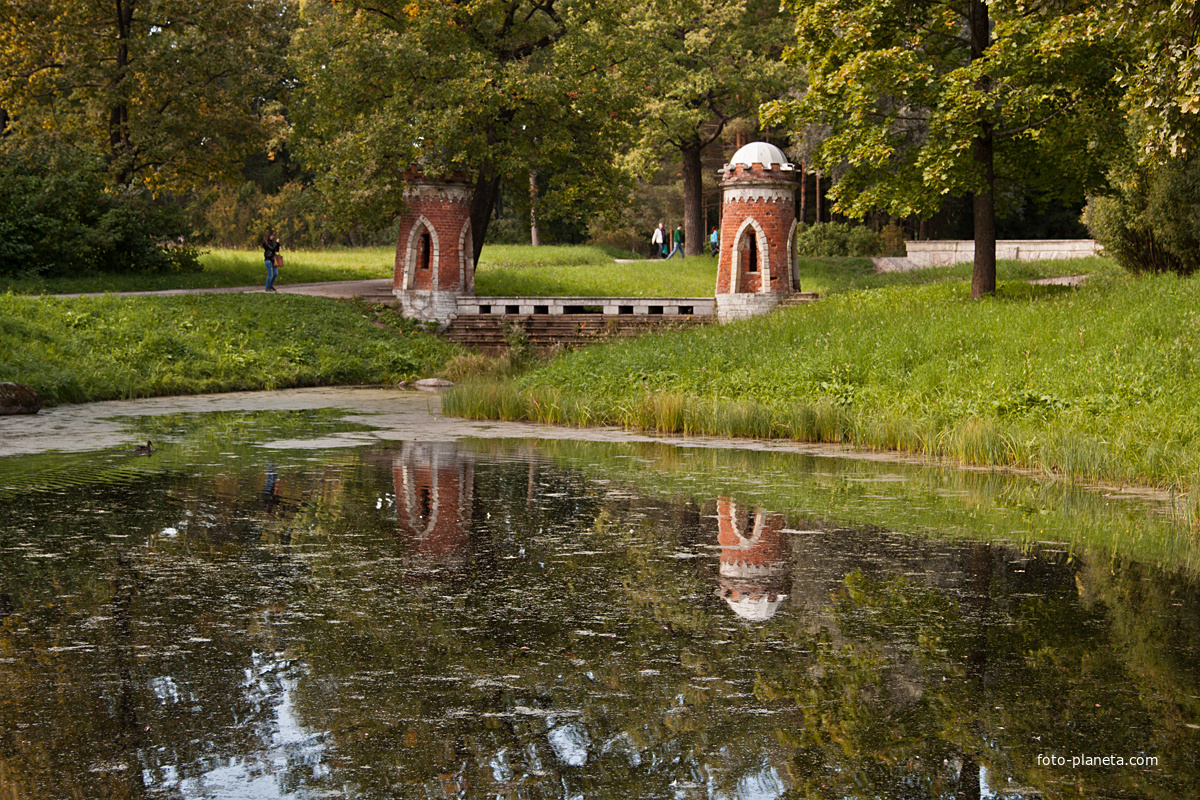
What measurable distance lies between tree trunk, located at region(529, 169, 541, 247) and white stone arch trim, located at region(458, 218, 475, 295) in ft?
7.33

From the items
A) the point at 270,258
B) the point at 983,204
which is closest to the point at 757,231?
the point at 983,204

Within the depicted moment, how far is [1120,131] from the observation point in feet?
71.1

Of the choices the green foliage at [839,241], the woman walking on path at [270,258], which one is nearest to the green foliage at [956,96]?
the woman walking on path at [270,258]

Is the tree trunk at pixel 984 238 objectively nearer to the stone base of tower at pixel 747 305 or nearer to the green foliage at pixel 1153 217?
the green foliage at pixel 1153 217

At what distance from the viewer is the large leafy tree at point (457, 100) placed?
89.0 ft

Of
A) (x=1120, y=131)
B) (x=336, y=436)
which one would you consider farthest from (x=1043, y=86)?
(x=336, y=436)

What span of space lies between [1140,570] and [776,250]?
20920mm

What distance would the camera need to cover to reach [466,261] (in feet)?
96.3

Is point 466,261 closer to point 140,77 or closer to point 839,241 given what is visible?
point 140,77

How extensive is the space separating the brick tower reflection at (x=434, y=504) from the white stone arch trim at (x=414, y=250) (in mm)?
15725

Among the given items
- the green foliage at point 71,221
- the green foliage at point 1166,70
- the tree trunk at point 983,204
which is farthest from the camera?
the green foliage at point 71,221

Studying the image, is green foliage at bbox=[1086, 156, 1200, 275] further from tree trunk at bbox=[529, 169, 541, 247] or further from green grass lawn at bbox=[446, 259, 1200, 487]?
tree trunk at bbox=[529, 169, 541, 247]

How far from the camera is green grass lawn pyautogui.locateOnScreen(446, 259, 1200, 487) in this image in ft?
39.8

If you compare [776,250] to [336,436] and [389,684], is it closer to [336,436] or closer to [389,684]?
[336,436]
